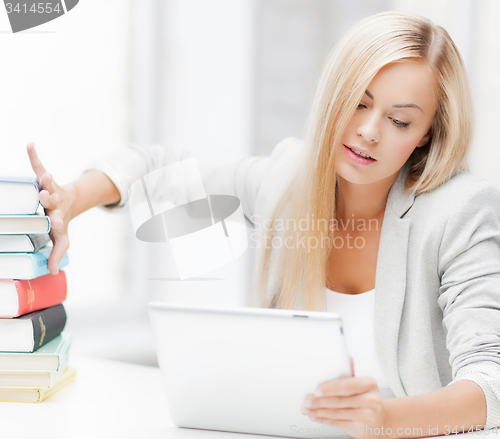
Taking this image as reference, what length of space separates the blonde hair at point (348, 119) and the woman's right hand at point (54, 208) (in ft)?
1.69

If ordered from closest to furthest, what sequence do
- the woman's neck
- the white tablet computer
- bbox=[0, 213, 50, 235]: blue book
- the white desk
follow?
1. the white tablet computer
2. the white desk
3. bbox=[0, 213, 50, 235]: blue book
4. the woman's neck

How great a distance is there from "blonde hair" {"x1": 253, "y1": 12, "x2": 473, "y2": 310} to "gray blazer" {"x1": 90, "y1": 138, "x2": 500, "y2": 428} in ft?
0.20

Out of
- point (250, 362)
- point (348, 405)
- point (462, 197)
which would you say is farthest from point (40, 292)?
point (462, 197)

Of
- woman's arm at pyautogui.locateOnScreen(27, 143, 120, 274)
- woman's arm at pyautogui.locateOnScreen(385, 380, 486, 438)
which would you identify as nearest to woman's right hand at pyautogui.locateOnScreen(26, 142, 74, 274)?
woman's arm at pyautogui.locateOnScreen(27, 143, 120, 274)


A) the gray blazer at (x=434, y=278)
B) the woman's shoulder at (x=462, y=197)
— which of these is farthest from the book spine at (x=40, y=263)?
the woman's shoulder at (x=462, y=197)

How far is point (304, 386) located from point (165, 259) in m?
1.43

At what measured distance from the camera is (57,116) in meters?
1.81

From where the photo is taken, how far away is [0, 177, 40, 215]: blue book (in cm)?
85

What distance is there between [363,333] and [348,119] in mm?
478

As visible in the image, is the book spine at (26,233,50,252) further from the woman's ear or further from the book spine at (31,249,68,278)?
the woman's ear

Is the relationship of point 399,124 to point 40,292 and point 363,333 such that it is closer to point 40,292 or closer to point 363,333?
point 363,333

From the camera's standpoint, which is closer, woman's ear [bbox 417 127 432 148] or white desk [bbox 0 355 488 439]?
white desk [bbox 0 355 488 439]

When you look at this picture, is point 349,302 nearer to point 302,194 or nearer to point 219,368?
point 302,194

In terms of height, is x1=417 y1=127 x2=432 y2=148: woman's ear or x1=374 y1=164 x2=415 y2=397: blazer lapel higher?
x1=417 y1=127 x2=432 y2=148: woman's ear
